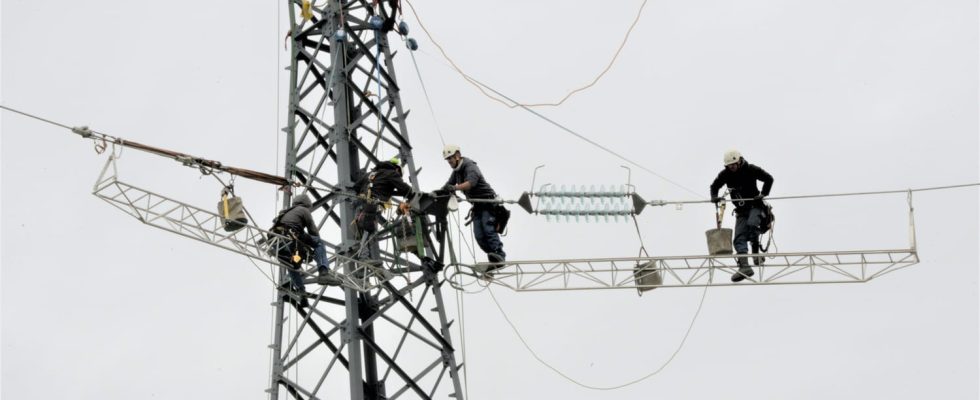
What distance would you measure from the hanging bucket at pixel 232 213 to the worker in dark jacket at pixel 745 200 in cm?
796

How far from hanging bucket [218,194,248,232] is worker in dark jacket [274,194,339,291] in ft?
3.02

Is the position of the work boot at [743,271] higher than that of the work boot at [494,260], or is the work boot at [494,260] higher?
the work boot at [494,260]

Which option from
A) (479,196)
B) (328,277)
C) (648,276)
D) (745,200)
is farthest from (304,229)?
(745,200)

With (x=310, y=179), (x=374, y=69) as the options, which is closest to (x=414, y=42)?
(x=374, y=69)

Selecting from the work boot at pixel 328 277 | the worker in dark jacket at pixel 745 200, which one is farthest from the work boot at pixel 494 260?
the worker in dark jacket at pixel 745 200

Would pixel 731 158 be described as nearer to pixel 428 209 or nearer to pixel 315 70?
pixel 428 209

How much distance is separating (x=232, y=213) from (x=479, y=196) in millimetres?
4579

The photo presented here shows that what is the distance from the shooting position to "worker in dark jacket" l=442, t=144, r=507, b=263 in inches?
1403

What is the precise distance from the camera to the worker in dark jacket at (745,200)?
35.3 m

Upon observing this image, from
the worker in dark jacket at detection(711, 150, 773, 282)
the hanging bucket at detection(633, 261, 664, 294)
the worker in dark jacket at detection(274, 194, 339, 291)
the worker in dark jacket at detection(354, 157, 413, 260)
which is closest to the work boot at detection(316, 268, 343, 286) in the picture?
the worker in dark jacket at detection(274, 194, 339, 291)

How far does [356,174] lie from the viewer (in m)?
37.2

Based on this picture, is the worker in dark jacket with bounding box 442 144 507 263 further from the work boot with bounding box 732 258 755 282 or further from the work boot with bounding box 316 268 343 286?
the work boot with bounding box 732 258 755 282

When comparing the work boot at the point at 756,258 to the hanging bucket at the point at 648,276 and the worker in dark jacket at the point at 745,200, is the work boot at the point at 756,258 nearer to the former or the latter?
the worker in dark jacket at the point at 745,200

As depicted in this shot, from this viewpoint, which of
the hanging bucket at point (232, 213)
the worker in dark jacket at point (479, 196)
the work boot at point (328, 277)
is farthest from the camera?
the worker in dark jacket at point (479, 196)
